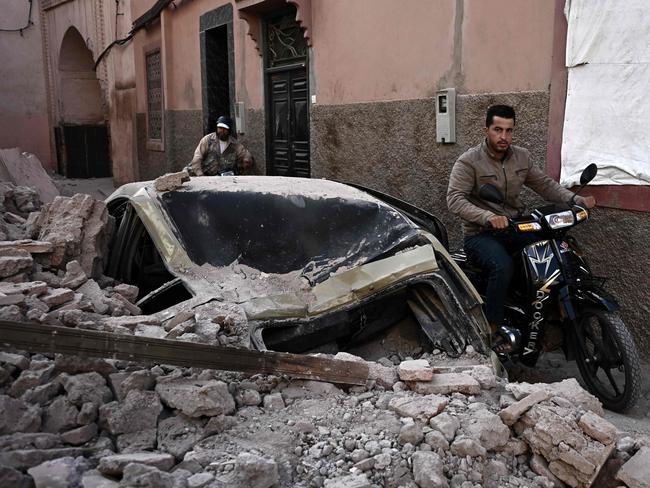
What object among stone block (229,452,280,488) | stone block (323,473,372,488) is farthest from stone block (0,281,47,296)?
stone block (323,473,372,488)

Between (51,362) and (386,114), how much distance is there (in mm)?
4755

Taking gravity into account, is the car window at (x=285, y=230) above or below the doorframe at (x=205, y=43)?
below

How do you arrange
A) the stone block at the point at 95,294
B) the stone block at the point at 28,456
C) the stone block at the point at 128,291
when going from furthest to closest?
the stone block at the point at 128,291 < the stone block at the point at 95,294 < the stone block at the point at 28,456

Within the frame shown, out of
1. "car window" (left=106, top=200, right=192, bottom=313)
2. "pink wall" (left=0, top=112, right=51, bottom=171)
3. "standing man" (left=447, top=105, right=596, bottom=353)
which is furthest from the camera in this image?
"pink wall" (left=0, top=112, right=51, bottom=171)

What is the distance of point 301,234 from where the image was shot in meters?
3.83

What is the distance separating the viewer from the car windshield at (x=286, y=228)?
3.71 metres

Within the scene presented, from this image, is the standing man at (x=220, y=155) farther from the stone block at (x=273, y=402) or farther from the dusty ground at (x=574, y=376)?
the stone block at (x=273, y=402)

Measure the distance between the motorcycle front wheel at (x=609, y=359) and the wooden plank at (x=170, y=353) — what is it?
A: 1.56 m

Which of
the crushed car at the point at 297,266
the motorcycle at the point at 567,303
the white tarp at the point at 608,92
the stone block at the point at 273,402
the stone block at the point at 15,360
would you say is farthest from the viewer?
the white tarp at the point at 608,92

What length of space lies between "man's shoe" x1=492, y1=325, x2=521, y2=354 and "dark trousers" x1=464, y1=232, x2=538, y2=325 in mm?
98

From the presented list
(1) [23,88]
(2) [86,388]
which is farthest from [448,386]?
(1) [23,88]

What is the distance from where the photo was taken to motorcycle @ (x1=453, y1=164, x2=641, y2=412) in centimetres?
393

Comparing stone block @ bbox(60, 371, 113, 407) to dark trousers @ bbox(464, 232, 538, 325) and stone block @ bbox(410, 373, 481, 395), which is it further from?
dark trousers @ bbox(464, 232, 538, 325)

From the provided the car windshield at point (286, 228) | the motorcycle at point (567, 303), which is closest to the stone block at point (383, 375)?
the car windshield at point (286, 228)
